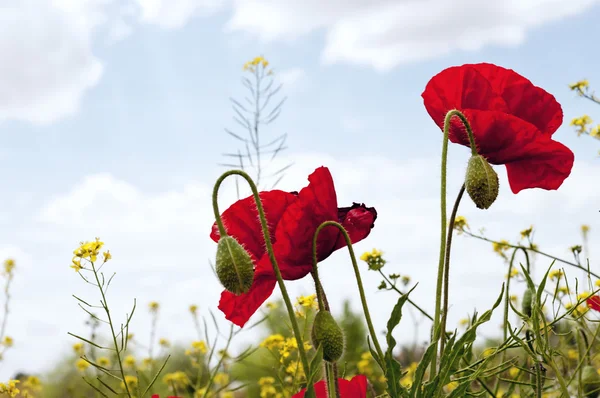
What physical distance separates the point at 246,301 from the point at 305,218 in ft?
0.63

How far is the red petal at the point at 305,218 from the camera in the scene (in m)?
1.03

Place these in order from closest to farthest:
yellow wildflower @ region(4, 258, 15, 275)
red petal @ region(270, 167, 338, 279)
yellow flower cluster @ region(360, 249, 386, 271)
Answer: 1. red petal @ region(270, 167, 338, 279)
2. yellow flower cluster @ region(360, 249, 386, 271)
3. yellow wildflower @ region(4, 258, 15, 275)

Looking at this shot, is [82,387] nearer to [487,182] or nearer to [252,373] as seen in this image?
[252,373]

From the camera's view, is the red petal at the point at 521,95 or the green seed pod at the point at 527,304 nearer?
the red petal at the point at 521,95

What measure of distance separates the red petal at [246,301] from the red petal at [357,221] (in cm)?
12

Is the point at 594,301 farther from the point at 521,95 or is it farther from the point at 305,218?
the point at 305,218

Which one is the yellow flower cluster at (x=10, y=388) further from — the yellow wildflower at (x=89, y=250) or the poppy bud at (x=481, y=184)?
the poppy bud at (x=481, y=184)

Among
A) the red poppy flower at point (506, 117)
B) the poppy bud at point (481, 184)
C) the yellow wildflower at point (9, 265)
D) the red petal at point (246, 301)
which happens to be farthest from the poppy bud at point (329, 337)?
the yellow wildflower at point (9, 265)

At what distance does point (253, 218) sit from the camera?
1.11 meters

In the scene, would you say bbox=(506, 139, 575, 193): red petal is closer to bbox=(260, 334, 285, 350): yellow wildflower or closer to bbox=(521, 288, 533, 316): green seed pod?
bbox=(521, 288, 533, 316): green seed pod

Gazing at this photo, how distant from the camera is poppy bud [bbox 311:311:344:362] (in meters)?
0.98

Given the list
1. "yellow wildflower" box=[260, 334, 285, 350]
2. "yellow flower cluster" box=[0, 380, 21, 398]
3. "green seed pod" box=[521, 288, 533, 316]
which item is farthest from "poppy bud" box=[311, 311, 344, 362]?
"yellow wildflower" box=[260, 334, 285, 350]

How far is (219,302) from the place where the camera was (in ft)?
3.76

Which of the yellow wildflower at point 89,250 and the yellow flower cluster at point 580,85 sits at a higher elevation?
the yellow flower cluster at point 580,85
